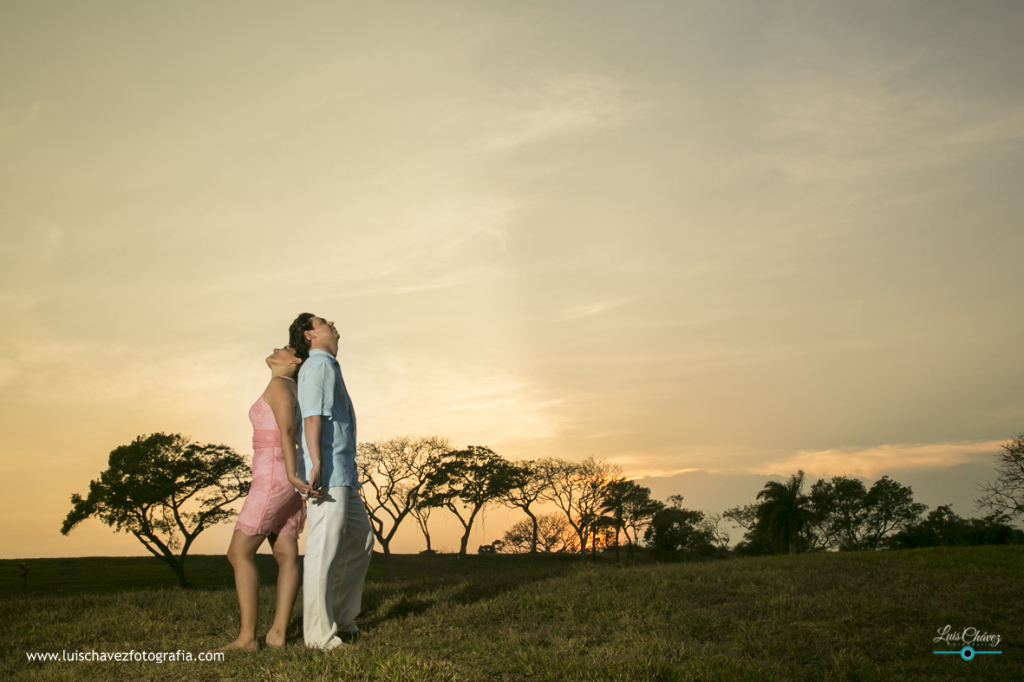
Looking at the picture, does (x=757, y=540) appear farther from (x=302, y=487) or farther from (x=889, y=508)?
(x=302, y=487)

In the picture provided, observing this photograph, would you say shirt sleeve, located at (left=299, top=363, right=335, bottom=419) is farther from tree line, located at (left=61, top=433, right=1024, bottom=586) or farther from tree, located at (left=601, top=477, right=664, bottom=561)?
tree, located at (left=601, top=477, right=664, bottom=561)

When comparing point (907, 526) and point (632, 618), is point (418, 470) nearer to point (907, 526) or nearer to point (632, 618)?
point (907, 526)

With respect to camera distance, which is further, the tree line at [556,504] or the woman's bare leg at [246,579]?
the tree line at [556,504]

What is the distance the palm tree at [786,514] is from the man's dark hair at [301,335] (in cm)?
4209

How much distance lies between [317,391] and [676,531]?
2413 inches

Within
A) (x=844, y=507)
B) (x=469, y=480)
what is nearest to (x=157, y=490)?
(x=469, y=480)

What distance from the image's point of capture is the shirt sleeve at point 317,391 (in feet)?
18.0

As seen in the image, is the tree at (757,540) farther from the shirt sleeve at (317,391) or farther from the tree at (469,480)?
the shirt sleeve at (317,391)

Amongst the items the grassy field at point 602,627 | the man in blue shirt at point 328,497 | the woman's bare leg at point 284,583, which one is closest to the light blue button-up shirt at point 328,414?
the man in blue shirt at point 328,497

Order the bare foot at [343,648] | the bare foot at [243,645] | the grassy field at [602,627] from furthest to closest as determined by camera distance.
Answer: the bare foot at [243,645], the bare foot at [343,648], the grassy field at [602,627]

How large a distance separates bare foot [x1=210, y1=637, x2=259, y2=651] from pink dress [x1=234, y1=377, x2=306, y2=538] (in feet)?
2.70

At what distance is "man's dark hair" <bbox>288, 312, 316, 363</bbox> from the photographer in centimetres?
603

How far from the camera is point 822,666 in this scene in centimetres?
498

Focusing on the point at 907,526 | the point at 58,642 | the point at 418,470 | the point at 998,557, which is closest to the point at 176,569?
Result: the point at 418,470
